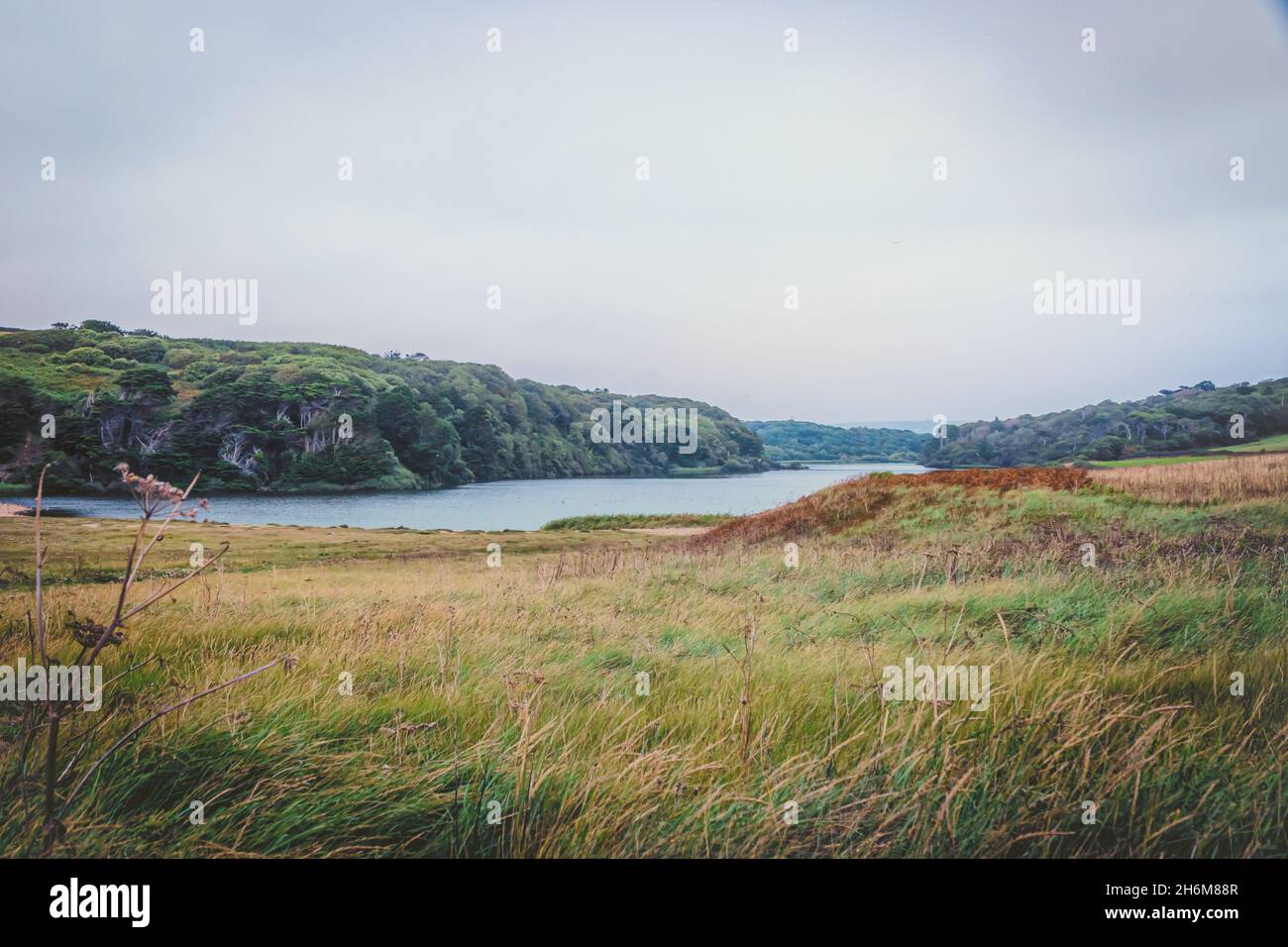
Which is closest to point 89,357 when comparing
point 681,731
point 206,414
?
point 206,414

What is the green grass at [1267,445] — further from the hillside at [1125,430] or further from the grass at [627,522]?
the grass at [627,522]

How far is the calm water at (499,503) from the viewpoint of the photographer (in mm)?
11750

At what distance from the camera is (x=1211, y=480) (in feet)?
31.7

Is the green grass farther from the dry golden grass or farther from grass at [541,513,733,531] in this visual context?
grass at [541,513,733,531]

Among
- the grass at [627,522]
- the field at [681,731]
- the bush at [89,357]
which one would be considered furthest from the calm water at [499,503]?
the field at [681,731]

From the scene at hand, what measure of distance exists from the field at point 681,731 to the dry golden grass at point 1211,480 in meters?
3.90

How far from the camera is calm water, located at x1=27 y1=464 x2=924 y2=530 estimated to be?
11.8 m

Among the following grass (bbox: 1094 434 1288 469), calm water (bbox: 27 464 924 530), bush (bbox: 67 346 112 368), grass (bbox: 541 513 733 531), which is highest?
bush (bbox: 67 346 112 368)

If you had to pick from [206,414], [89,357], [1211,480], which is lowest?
[1211,480]

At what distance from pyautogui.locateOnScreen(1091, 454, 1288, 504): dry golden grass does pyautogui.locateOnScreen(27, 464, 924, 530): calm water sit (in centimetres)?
520

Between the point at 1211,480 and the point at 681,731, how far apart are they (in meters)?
11.1

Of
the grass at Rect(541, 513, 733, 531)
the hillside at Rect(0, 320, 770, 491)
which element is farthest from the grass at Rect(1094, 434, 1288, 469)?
the grass at Rect(541, 513, 733, 531)

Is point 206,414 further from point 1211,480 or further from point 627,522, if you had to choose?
point 627,522
